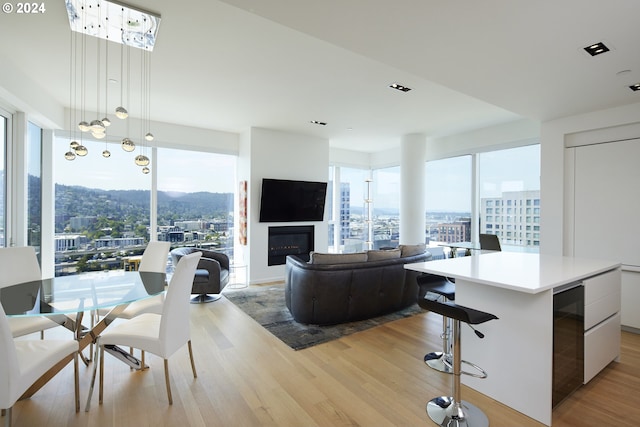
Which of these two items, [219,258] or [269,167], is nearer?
[219,258]

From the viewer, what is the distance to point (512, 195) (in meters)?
5.43

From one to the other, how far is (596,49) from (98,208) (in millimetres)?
6585

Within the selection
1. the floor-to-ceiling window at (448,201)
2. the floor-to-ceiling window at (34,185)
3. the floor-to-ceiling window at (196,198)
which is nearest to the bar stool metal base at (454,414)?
the floor-to-ceiling window at (448,201)

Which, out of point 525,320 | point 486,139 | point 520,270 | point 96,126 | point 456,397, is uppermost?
point 486,139

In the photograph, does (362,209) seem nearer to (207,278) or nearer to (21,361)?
(207,278)

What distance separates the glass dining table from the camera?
2.19 metres

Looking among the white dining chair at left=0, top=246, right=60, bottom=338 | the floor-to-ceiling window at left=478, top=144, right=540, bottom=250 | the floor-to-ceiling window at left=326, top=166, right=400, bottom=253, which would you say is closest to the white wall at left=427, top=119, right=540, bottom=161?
the floor-to-ceiling window at left=478, top=144, right=540, bottom=250

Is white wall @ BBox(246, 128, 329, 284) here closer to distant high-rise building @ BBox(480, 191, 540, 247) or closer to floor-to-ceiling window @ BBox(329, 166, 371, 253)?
floor-to-ceiling window @ BBox(329, 166, 371, 253)

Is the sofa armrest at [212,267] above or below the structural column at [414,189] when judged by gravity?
below

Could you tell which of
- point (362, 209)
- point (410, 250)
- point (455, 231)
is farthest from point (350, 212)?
point (410, 250)

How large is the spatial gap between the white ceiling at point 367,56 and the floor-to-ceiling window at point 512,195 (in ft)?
2.76

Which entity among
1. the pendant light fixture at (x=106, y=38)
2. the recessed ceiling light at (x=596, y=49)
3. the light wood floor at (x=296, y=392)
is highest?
the pendant light fixture at (x=106, y=38)

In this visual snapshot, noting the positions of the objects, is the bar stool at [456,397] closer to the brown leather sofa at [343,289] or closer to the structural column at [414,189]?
the brown leather sofa at [343,289]

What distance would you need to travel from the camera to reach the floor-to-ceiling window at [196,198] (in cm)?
579
